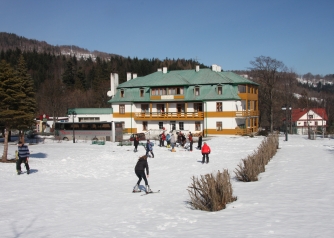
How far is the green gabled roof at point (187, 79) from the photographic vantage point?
48.7 meters

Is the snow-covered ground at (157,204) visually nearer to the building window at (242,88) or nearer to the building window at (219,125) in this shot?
the building window at (219,125)

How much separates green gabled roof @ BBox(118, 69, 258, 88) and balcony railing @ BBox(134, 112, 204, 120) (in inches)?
161

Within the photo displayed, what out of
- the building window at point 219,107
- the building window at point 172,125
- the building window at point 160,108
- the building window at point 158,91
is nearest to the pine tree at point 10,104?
the building window at point 172,125

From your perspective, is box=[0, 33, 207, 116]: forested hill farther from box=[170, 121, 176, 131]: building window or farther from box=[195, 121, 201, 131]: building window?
box=[195, 121, 201, 131]: building window

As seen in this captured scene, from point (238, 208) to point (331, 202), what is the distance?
2779mm

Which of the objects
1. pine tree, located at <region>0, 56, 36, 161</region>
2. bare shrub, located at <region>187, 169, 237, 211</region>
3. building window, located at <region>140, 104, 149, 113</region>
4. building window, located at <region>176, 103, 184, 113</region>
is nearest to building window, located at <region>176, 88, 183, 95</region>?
building window, located at <region>176, 103, 184, 113</region>

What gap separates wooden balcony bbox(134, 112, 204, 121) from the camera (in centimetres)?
4841

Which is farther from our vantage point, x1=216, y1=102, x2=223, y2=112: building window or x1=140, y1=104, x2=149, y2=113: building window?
x1=140, y1=104, x2=149, y2=113: building window

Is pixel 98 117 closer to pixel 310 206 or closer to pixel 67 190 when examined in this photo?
pixel 67 190

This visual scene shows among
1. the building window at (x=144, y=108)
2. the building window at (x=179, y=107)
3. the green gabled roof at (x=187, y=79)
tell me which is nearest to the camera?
the green gabled roof at (x=187, y=79)

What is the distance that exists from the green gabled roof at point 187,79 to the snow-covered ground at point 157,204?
27.2m

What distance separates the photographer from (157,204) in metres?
12.6

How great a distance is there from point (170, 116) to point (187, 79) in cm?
621

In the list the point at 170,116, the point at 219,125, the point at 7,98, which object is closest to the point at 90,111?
the point at 170,116
